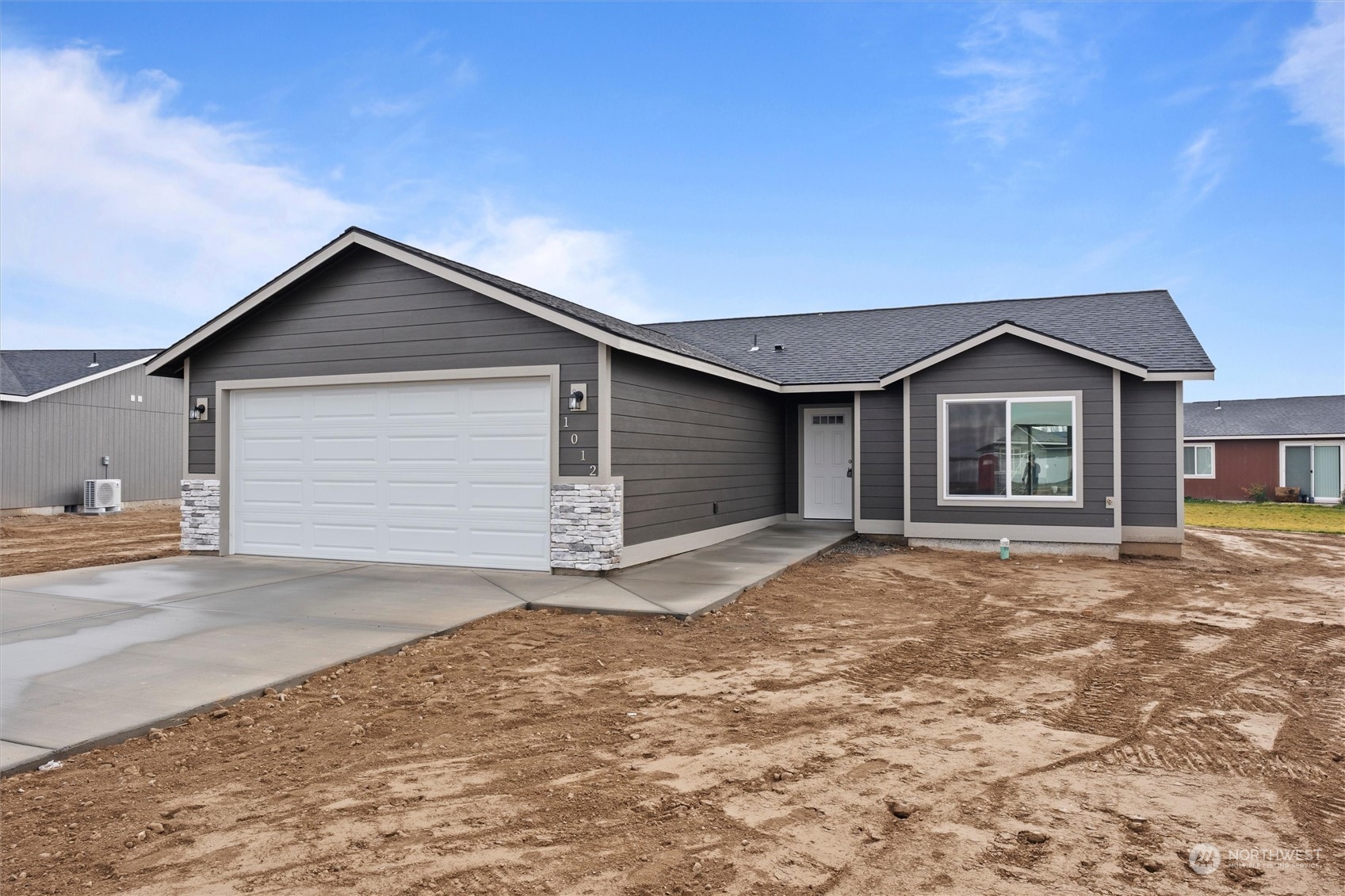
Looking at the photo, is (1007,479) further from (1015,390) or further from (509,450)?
(509,450)

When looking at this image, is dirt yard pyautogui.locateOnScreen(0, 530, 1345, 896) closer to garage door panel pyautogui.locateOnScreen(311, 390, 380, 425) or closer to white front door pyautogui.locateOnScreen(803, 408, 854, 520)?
garage door panel pyautogui.locateOnScreen(311, 390, 380, 425)

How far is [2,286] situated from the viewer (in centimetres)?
1595

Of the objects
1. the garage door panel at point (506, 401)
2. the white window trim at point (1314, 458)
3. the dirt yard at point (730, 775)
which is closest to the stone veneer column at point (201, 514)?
the garage door panel at point (506, 401)

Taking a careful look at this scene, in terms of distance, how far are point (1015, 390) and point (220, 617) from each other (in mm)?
10382

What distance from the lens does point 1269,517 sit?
1944 centimetres

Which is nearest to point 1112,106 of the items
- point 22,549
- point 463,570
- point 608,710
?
point 463,570

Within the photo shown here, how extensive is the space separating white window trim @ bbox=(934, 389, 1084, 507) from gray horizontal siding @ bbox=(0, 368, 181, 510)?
17.5 meters

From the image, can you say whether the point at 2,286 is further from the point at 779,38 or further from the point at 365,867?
the point at 365,867

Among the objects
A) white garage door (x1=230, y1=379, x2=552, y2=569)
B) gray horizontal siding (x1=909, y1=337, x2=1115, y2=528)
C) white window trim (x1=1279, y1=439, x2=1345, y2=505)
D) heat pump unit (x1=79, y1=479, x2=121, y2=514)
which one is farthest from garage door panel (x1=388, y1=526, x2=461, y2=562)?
white window trim (x1=1279, y1=439, x2=1345, y2=505)

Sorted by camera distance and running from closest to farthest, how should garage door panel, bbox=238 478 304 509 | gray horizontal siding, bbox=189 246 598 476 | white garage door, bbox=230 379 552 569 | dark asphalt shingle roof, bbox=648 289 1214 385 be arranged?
gray horizontal siding, bbox=189 246 598 476 → white garage door, bbox=230 379 552 569 → garage door panel, bbox=238 478 304 509 → dark asphalt shingle roof, bbox=648 289 1214 385

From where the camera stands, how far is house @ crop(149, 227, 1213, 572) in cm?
877

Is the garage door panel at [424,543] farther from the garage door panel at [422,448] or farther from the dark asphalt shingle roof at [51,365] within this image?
the dark asphalt shingle roof at [51,365]

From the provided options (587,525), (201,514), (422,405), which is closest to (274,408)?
(201,514)

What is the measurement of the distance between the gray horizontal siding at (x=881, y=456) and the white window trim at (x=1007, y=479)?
908mm
